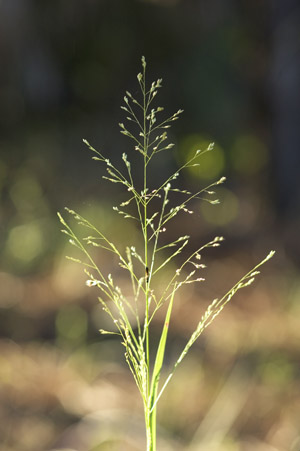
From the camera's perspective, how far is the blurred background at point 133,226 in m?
2.09

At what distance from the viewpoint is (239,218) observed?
4.30m

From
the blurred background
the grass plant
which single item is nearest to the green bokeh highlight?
the blurred background

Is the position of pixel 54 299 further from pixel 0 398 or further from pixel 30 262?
pixel 0 398

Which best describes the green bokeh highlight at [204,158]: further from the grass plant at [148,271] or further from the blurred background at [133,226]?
the grass plant at [148,271]

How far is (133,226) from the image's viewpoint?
12.6 ft

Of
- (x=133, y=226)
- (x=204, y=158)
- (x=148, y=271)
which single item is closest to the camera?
(x=148, y=271)

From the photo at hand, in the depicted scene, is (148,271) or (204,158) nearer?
(148,271)

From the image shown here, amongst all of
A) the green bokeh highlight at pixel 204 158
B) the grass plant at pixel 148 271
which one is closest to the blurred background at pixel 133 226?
the green bokeh highlight at pixel 204 158

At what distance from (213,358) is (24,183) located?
2.29 m

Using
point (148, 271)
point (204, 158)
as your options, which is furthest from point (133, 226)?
point (148, 271)

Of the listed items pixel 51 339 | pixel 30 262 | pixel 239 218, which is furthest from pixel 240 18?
pixel 51 339

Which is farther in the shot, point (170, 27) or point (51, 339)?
point (170, 27)

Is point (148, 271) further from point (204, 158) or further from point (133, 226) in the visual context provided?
point (204, 158)

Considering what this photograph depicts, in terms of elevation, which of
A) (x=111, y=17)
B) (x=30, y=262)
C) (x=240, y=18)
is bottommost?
(x=30, y=262)
